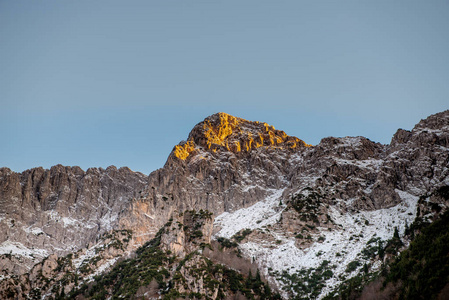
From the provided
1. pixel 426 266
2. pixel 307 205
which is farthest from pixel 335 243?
pixel 426 266

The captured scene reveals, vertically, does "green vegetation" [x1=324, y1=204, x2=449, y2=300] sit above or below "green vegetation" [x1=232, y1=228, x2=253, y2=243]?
below

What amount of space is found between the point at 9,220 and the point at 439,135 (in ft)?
691

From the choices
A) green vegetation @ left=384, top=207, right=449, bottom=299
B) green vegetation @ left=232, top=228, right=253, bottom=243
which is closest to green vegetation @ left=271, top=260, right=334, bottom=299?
green vegetation @ left=232, top=228, right=253, bottom=243

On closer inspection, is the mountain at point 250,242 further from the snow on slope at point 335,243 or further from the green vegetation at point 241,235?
the green vegetation at point 241,235

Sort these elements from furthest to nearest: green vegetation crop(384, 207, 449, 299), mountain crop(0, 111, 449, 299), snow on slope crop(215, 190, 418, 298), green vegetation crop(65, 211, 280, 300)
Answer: snow on slope crop(215, 190, 418, 298) < mountain crop(0, 111, 449, 299) < green vegetation crop(65, 211, 280, 300) < green vegetation crop(384, 207, 449, 299)

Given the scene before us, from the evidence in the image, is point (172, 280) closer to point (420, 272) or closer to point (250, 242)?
point (420, 272)

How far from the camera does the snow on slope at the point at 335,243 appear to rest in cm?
13800

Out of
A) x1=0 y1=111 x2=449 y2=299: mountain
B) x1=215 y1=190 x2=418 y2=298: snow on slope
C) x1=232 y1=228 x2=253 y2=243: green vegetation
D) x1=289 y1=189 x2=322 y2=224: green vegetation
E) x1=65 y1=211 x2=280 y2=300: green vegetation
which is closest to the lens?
x1=65 y1=211 x2=280 y2=300: green vegetation

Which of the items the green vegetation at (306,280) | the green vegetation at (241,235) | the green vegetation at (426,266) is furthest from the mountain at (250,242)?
the green vegetation at (426,266)

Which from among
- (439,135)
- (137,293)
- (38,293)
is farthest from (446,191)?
(38,293)

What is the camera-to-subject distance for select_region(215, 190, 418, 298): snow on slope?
13800 centimetres

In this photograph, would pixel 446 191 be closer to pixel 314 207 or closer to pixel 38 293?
pixel 314 207

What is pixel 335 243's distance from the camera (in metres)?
152

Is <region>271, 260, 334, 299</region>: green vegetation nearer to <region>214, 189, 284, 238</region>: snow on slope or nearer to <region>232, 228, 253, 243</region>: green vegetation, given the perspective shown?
<region>232, 228, 253, 243</region>: green vegetation
